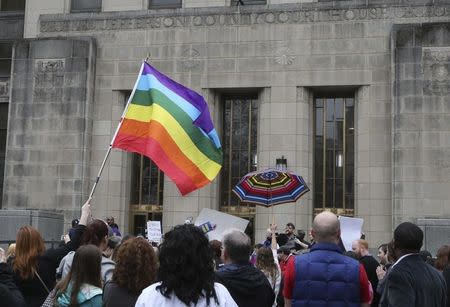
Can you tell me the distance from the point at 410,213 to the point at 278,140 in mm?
4718

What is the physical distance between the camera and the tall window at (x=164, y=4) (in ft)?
81.0

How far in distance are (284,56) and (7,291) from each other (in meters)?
18.0

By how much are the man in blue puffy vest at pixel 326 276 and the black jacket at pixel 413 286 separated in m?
0.19

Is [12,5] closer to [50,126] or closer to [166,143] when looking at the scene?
[50,126]

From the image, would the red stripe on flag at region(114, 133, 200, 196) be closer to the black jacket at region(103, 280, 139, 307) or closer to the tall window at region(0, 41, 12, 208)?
the black jacket at region(103, 280, 139, 307)

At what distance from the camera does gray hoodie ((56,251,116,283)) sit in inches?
257

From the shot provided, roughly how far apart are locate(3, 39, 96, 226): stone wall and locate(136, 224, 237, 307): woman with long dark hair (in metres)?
19.1

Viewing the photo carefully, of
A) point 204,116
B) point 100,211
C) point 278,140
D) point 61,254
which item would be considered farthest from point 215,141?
point 100,211

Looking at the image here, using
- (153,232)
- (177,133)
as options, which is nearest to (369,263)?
(177,133)

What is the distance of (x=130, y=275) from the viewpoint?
556cm

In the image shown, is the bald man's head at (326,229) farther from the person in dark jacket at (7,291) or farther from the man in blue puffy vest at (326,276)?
the person in dark jacket at (7,291)

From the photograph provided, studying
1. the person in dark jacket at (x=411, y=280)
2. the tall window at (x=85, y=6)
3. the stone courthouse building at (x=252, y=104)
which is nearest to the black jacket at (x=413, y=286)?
the person in dark jacket at (x=411, y=280)

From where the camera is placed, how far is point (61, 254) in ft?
22.7

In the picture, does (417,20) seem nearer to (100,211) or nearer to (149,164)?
(149,164)
